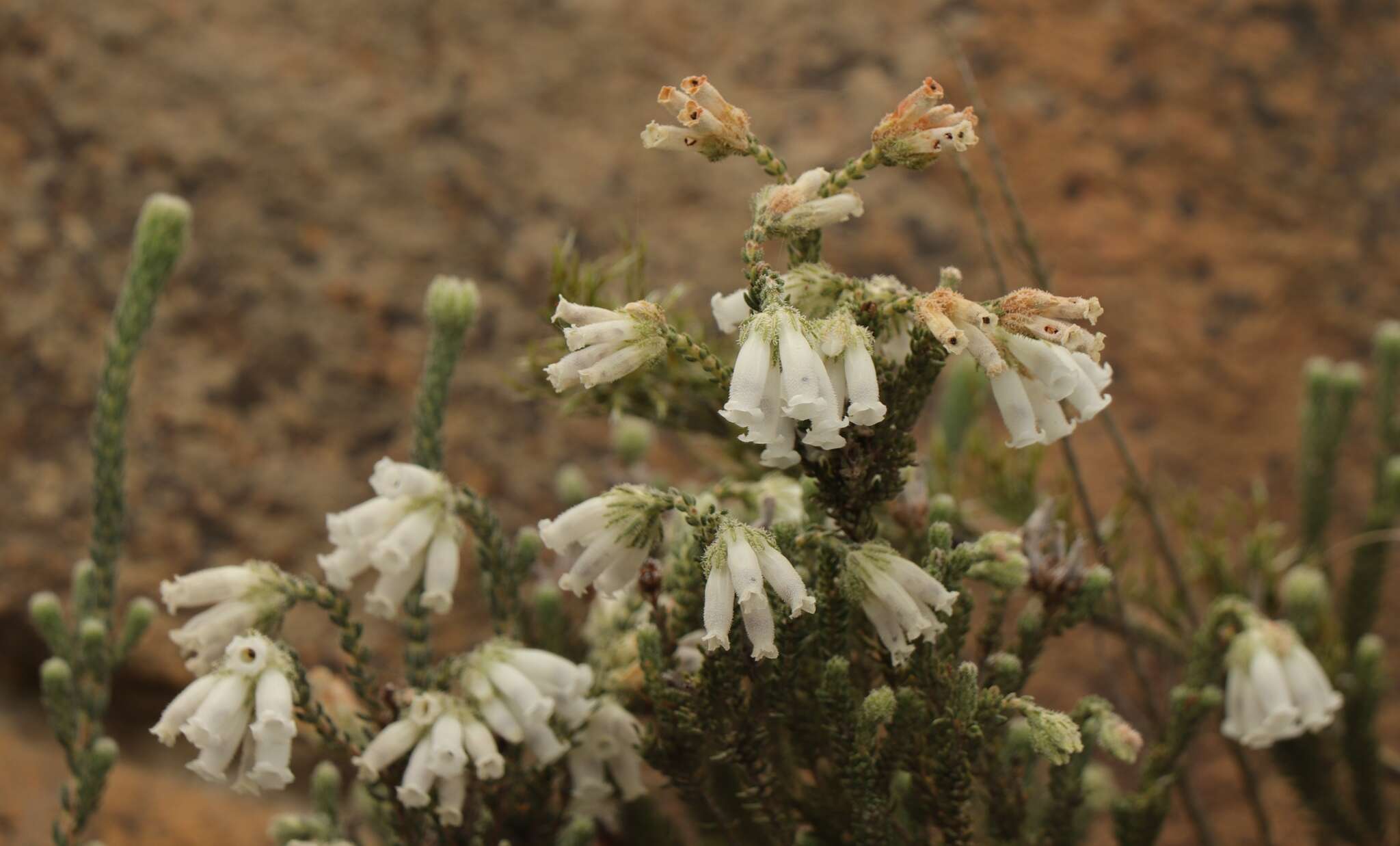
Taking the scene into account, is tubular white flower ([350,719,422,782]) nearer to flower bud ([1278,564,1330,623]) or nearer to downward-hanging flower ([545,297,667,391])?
downward-hanging flower ([545,297,667,391])

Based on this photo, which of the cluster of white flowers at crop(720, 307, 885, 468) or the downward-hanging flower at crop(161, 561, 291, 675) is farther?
the downward-hanging flower at crop(161, 561, 291, 675)

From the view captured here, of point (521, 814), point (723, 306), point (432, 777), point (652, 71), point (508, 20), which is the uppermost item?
point (508, 20)

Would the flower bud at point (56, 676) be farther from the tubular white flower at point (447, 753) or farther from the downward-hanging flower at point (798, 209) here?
the downward-hanging flower at point (798, 209)

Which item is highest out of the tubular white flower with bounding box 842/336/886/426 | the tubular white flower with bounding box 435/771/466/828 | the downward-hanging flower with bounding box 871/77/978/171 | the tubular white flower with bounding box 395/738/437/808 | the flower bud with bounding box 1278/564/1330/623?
the downward-hanging flower with bounding box 871/77/978/171

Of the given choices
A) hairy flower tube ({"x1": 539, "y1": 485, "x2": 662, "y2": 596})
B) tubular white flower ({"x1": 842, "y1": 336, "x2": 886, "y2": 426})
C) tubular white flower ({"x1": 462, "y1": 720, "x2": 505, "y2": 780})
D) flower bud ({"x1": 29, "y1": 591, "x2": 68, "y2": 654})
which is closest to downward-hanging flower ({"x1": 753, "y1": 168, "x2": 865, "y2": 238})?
tubular white flower ({"x1": 842, "y1": 336, "x2": 886, "y2": 426})

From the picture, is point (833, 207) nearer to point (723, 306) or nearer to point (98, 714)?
point (723, 306)

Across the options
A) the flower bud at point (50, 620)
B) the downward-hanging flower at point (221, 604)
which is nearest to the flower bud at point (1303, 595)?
the downward-hanging flower at point (221, 604)

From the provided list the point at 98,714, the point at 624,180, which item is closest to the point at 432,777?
the point at 98,714
